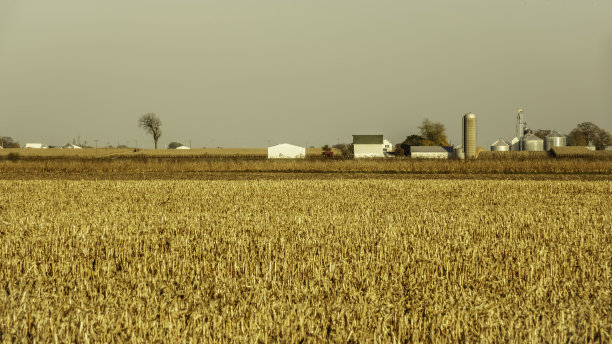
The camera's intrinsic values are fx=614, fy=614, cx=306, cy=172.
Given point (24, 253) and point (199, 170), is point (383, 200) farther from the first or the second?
point (199, 170)

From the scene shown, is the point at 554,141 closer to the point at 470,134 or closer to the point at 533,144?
the point at 533,144

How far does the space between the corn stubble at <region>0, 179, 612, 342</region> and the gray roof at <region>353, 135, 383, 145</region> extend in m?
91.6

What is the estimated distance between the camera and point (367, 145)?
11262 cm

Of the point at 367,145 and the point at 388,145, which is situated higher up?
the point at 388,145

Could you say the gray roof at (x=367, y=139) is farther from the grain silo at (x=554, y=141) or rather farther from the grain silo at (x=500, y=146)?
the grain silo at (x=554, y=141)

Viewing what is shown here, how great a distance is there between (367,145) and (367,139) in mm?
1446

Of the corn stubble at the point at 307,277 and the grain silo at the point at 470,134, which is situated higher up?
the grain silo at the point at 470,134

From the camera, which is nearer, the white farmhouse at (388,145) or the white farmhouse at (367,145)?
the white farmhouse at (367,145)

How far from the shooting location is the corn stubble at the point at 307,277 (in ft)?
22.2

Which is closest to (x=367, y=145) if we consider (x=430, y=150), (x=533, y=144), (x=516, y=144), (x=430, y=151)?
(x=430, y=150)

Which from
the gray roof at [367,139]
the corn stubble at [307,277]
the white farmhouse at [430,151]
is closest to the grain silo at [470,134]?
the white farmhouse at [430,151]

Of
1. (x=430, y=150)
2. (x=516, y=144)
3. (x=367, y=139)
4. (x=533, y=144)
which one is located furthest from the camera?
(x=516, y=144)

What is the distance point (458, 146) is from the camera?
103 metres

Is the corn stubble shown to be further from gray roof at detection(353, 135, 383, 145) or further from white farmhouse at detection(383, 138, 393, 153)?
white farmhouse at detection(383, 138, 393, 153)
